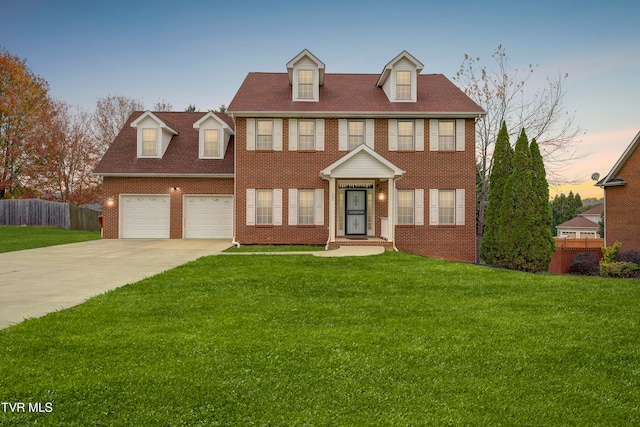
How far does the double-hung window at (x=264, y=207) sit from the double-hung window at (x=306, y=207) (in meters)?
1.30

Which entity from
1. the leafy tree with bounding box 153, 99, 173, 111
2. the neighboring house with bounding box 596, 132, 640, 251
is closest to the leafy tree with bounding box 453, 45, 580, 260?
the neighboring house with bounding box 596, 132, 640, 251

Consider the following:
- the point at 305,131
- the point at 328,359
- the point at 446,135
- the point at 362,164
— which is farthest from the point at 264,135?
the point at 328,359

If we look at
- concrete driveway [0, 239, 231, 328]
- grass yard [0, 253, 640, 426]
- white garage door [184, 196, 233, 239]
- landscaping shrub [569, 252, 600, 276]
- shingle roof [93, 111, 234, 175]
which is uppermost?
shingle roof [93, 111, 234, 175]

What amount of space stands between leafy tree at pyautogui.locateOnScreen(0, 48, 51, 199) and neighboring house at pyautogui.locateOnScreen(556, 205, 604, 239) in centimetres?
5507

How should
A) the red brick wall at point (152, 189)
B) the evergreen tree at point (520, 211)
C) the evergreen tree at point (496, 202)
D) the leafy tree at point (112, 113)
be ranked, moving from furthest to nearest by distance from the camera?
the leafy tree at point (112, 113)
the red brick wall at point (152, 189)
the evergreen tree at point (496, 202)
the evergreen tree at point (520, 211)

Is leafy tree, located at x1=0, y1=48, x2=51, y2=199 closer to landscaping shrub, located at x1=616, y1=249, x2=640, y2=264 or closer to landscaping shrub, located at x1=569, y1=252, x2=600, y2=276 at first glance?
landscaping shrub, located at x1=569, y1=252, x2=600, y2=276

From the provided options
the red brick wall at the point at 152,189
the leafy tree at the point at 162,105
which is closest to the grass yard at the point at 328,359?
the red brick wall at the point at 152,189

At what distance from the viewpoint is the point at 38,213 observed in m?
27.3

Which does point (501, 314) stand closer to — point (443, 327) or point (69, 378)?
point (443, 327)

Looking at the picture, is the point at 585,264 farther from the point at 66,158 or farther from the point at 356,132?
the point at 66,158

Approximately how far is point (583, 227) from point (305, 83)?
43144 mm

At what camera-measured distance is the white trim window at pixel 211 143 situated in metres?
20.3

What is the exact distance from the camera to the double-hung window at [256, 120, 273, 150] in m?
17.8

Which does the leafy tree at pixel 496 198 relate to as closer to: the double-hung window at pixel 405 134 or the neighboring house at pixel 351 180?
the neighboring house at pixel 351 180
